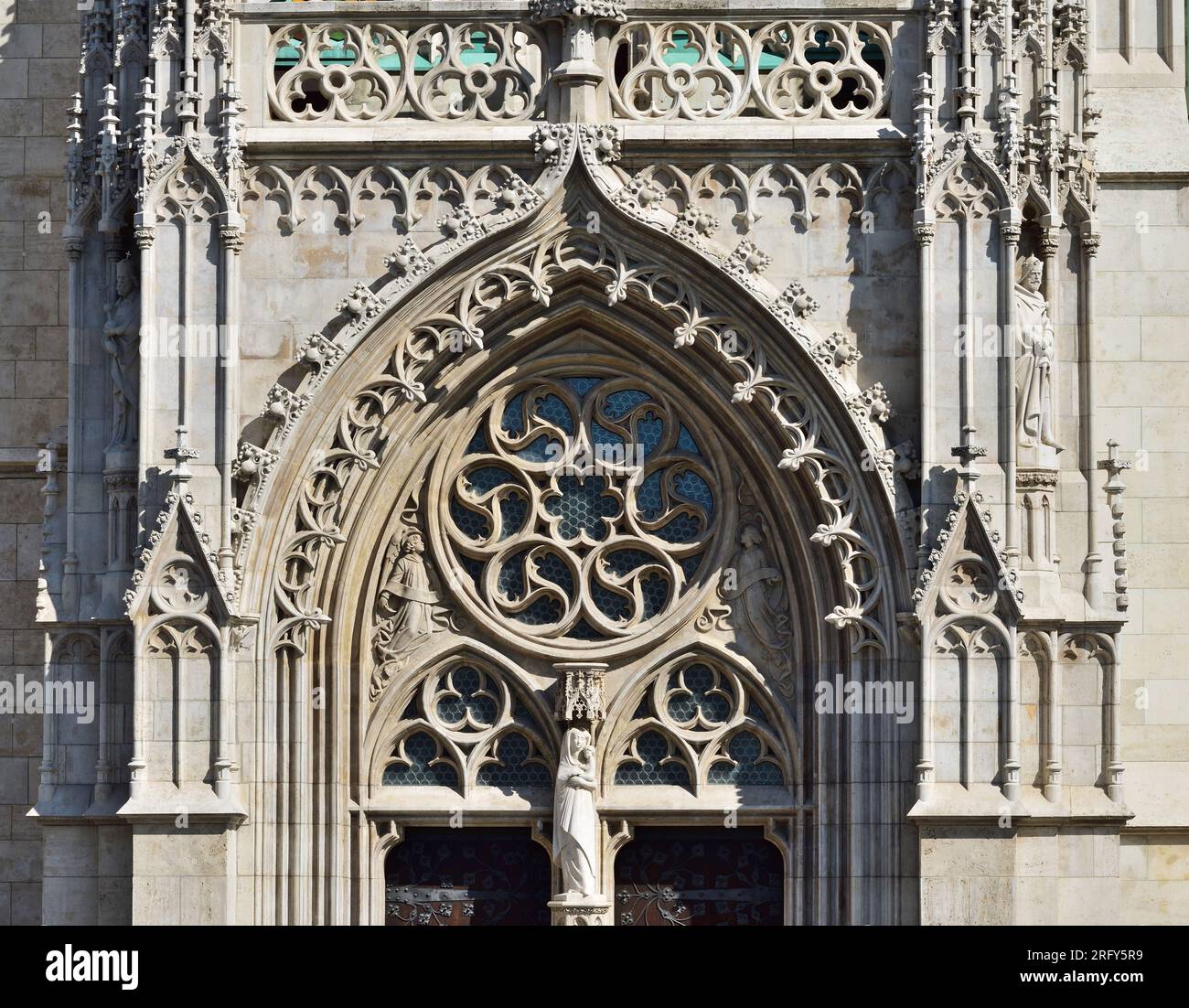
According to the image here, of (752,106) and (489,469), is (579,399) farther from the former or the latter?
(752,106)

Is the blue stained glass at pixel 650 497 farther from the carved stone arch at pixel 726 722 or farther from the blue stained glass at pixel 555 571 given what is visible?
the carved stone arch at pixel 726 722

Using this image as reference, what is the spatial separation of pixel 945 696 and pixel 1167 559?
106 inches

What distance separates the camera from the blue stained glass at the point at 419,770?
22266 mm

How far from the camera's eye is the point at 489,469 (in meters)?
22.4

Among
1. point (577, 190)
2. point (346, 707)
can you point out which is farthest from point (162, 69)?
point (346, 707)

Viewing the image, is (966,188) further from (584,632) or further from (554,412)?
(584,632)

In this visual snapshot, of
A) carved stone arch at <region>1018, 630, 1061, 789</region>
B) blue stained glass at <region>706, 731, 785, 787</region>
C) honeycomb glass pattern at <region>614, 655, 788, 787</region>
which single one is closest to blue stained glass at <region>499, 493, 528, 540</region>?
honeycomb glass pattern at <region>614, 655, 788, 787</region>

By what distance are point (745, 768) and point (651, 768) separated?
69 centimetres

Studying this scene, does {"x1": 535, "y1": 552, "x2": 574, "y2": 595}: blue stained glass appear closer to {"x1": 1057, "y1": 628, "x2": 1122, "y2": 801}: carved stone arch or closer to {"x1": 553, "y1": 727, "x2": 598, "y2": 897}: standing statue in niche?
{"x1": 553, "y1": 727, "x2": 598, "y2": 897}: standing statue in niche

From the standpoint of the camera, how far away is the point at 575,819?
21703mm

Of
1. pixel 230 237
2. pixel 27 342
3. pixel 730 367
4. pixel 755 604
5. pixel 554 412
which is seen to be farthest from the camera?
pixel 27 342

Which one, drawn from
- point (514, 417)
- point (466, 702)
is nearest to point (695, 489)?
point (514, 417)

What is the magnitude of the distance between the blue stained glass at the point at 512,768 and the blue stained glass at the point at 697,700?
108 cm

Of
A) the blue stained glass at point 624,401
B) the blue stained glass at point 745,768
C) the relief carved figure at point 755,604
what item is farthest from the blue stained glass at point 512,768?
the blue stained glass at point 624,401
